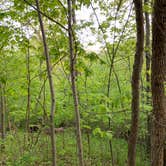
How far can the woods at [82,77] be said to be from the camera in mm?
2807

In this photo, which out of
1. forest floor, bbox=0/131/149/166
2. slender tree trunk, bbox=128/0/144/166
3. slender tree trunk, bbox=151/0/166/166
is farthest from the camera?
forest floor, bbox=0/131/149/166

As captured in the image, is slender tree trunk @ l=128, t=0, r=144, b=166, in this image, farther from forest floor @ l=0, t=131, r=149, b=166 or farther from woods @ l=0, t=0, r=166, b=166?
forest floor @ l=0, t=131, r=149, b=166

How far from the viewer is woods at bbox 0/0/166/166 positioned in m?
2.81

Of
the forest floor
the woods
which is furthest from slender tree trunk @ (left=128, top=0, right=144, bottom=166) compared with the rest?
the forest floor

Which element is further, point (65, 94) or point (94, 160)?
point (94, 160)

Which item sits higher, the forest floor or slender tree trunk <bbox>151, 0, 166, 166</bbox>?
slender tree trunk <bbox>151, 0, 166, 166</bbox>

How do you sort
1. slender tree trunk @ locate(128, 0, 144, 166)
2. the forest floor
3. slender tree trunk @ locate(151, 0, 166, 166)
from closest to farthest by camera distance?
slender tree trunk @ locate(151, 0, 166, 166) < slender tree trunk @ locate(128, 0, 144, 166) < the forest floor

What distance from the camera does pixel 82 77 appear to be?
18.1 ft

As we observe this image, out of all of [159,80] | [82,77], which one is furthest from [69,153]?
[159,80]

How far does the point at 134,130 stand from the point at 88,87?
245 centimetres

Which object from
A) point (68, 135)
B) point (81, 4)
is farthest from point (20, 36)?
point (68, 135)

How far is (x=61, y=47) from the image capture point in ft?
11.5

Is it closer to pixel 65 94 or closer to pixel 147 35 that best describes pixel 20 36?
pixel 65 94

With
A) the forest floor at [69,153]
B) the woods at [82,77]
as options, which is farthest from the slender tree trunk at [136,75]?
the forest floor at [69,153]
